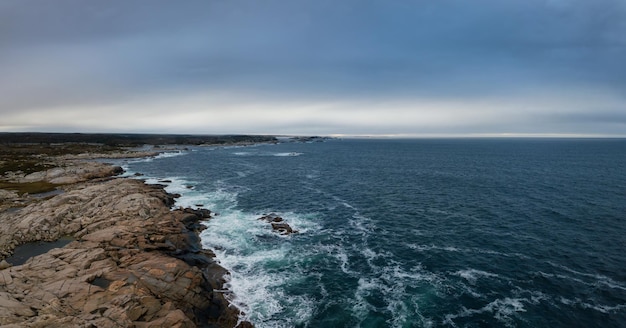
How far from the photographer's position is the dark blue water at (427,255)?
2772cm

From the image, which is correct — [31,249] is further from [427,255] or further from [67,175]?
[67,175]

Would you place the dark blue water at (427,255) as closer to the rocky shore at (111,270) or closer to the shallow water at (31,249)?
the rocky shore at (111,270)

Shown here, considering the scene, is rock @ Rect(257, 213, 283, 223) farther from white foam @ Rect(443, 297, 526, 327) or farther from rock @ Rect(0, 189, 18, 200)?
rock @ Rect(0, 189, 18, 200)

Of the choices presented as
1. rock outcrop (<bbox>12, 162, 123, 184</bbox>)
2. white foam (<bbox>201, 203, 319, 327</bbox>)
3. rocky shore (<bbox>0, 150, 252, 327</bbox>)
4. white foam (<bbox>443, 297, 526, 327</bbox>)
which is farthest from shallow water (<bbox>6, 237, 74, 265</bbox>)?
rock outcrop (<bbox>12, 162, 123, 184</bbox>)

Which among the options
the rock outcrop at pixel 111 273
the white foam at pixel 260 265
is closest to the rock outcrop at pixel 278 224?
the white foam at pixel 260 265

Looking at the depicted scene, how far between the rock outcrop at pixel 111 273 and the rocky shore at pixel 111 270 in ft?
0.21

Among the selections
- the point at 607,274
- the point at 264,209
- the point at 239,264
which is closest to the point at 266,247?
the point at 239,264

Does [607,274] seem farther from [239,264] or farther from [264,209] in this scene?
[264,209]

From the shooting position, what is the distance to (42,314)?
2031 cm

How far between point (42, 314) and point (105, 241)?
15.6m

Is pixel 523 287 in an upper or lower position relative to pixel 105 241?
lower

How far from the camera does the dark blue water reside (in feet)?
90.9

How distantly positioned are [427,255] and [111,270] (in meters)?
35.4

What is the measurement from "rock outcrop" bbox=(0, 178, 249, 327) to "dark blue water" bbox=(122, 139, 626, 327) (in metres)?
4.36
